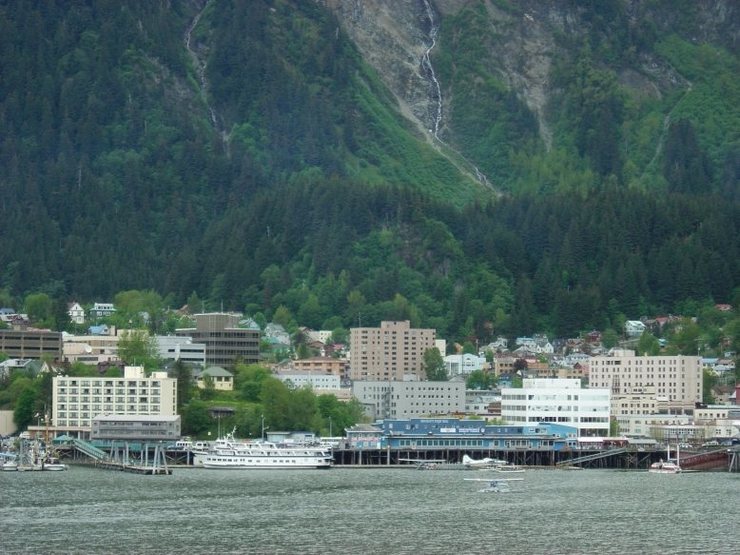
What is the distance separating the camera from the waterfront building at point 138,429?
197125 mm

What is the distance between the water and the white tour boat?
7388mm

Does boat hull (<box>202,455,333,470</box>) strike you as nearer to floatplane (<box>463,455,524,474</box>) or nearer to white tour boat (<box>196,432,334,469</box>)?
white tour boat (<box>196,432,334,469</box>)

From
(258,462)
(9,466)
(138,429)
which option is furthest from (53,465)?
(258,462)

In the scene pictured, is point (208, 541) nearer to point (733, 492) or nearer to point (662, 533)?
point (662, 533)

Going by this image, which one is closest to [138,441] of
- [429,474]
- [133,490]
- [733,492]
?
[429,474]

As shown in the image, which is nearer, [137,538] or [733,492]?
[137,538]

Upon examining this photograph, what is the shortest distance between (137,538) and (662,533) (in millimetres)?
27547

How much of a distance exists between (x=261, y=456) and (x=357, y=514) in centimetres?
4958

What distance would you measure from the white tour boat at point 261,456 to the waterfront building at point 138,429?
605 centimetres

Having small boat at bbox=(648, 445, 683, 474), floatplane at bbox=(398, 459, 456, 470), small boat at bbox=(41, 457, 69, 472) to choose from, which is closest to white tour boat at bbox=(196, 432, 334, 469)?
floatplane at bbox=(398, 459, 456, 470)

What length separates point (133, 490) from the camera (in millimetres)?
158375

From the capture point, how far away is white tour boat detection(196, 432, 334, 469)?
620ft

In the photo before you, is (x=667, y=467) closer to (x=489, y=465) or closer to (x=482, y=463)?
(x=489, y=465)

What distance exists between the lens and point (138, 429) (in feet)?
649
